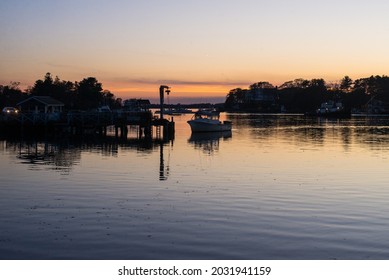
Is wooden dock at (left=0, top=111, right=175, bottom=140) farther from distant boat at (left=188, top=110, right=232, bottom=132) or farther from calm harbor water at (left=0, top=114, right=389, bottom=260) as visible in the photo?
calm harbor water at (left=0, top=114, right=389, bottom=260)

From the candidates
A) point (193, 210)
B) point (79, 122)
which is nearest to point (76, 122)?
point (79, 122)

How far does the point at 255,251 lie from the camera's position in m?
16.5

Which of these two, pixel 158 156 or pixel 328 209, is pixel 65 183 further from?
pixel 158 156

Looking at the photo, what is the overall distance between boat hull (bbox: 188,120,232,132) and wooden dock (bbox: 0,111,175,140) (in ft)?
21.5

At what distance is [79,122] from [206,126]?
71.5ft

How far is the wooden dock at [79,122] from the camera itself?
268 feet

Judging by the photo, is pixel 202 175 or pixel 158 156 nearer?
pixel 202 175

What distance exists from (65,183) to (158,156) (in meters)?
19.0

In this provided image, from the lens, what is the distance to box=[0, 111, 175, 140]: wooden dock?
81.6 meters

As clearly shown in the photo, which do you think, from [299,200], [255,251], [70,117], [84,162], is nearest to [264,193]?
[299,200]

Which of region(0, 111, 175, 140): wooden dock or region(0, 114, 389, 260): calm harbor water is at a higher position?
region(0, 111, 175, 140): wooden dock

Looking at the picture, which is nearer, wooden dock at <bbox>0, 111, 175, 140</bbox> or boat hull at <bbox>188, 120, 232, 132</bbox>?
wooden dock at <bbox>0, 111, 175, 140</bbox>

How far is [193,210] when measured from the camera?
75.5ft

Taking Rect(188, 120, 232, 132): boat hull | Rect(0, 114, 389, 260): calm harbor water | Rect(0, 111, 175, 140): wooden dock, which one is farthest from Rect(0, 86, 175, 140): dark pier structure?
Rect(0, 114, 389, 260): calm harbor water
